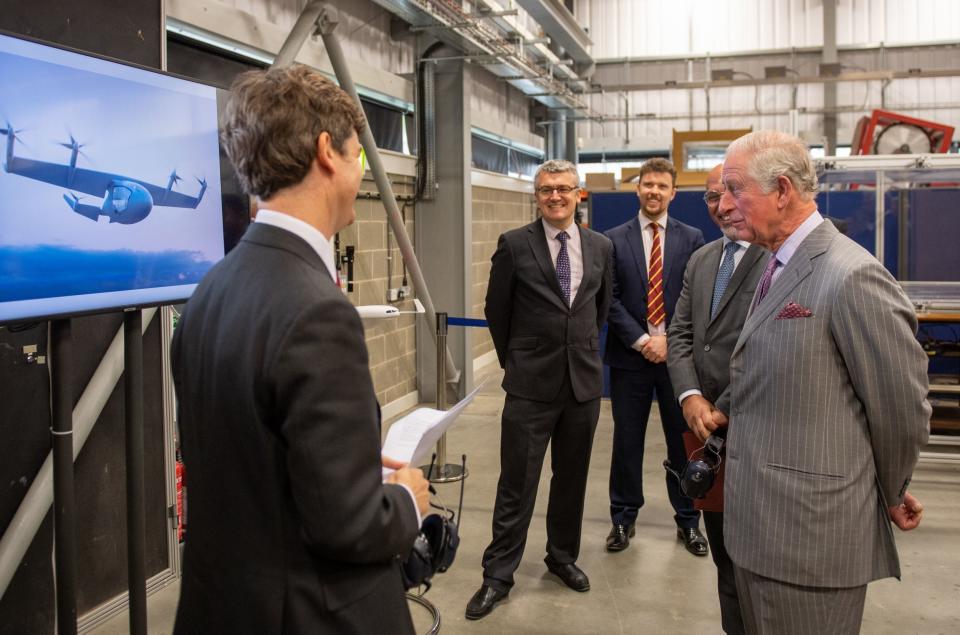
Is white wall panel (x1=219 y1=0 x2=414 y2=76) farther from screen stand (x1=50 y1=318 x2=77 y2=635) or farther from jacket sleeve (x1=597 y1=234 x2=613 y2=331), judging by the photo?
screen stand (x1=50 y1=318 x2=77 y2=635)

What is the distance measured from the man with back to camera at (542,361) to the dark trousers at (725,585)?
0.76m

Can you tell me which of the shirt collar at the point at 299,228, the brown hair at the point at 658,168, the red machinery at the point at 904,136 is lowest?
the shirt collar at the point at 299,228

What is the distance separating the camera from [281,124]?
1093mm

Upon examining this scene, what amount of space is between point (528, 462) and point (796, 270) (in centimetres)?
159

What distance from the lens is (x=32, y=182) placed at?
1.73 metres

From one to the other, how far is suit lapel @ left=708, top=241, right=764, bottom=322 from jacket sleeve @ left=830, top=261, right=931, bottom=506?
894 mm

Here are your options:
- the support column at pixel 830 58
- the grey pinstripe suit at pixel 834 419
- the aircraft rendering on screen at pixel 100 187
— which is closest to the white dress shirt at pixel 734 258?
the grey pinstripe suit at pixel 834 419

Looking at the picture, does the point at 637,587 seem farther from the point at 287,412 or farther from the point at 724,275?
the point at 287,412

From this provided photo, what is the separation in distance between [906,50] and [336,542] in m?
13.3

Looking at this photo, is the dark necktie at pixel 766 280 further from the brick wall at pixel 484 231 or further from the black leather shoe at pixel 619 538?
the brick wall at pixel 484 231

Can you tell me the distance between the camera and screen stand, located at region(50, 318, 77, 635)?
1831 millimetres

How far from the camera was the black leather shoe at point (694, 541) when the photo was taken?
11.7ft

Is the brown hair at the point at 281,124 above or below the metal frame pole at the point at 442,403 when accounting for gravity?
above

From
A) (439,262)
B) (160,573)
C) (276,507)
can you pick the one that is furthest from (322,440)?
(439,262)
